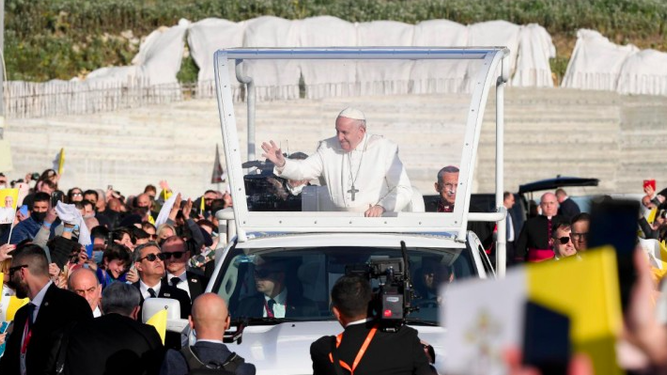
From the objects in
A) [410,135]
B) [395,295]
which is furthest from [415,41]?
[395,295]

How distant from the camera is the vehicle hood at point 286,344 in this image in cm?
739

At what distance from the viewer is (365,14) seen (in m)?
52.7

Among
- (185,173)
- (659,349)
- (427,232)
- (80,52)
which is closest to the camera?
(659,349)

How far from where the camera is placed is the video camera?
20.4 feet

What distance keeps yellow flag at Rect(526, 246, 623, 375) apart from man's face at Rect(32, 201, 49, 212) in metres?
12.4

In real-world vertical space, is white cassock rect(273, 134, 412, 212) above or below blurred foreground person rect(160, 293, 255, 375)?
above

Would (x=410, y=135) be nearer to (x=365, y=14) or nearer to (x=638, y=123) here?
(x=638, y=123)

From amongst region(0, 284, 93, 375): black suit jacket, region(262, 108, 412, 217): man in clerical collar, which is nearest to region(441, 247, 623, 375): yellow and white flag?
region(0, 284, 93, 375): black suit jacket

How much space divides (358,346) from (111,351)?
1318mm

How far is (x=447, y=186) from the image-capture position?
9633mm

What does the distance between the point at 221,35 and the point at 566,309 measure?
4342 cm

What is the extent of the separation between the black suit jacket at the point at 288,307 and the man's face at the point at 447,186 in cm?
138

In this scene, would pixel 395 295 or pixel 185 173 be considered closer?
pixel 395 295

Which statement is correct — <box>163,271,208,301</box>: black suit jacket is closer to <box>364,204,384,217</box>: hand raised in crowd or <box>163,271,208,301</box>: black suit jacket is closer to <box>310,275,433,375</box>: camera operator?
<box>364,204,384,217</box>: hand raised in crowd
